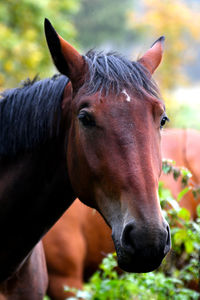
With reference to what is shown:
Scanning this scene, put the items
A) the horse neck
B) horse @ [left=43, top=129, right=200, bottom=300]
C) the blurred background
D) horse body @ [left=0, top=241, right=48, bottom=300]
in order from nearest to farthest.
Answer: the horse neck
horse body @ [left=0, top=241, right=48, bottom=300]
horse @ [left=43, top=129, right=200, bottom=300]
the blurred background

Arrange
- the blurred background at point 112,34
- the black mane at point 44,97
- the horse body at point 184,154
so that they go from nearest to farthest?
the black mane at point 44,97
the horse body at point 184,154
the blurred background at point 112,34

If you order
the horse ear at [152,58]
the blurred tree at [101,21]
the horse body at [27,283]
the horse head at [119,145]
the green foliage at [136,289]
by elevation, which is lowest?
the blurred tree at [101,21]

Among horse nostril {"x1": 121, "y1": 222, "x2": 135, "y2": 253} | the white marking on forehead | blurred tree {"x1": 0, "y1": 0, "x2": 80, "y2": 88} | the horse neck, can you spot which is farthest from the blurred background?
horse nostril {"x1": 121, "y1": 222, "x2": 135, "y2": 253}

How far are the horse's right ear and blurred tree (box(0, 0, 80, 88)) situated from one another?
6929mm

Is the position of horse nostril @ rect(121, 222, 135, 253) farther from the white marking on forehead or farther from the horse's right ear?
the horse's right ear

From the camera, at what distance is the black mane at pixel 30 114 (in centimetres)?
242

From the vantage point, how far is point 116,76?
2.17 meters

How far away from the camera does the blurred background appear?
9477mm

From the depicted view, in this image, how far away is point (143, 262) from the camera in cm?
183

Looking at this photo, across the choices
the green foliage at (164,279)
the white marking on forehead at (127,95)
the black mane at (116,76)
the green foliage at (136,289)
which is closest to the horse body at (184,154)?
the green foliage at (164,279)

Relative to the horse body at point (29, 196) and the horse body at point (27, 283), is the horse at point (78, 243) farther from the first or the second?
the horse body at point (29, 196)

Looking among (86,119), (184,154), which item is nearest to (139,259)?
(86,119)

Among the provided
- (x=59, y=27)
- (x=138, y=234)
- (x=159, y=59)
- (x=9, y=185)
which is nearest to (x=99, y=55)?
(x=159, y=59)

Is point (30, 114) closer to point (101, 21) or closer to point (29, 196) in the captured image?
point (29, 196)
